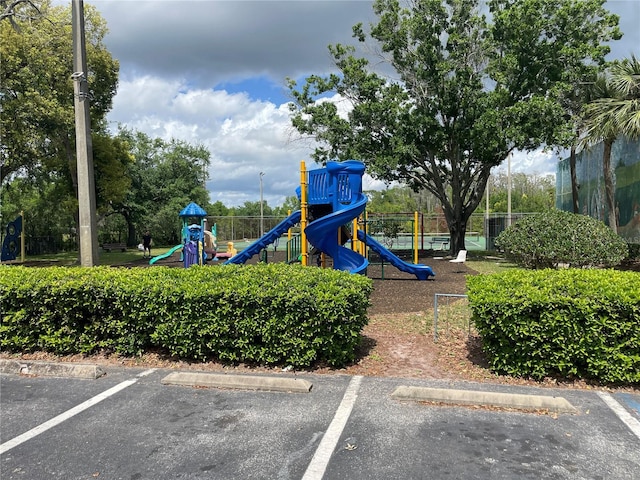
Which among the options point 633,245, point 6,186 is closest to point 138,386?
point 633,245

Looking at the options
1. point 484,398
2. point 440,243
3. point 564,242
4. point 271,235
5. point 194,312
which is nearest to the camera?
point 484,398

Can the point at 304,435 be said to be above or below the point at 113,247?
below

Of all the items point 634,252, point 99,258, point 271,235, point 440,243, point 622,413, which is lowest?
point 622,413

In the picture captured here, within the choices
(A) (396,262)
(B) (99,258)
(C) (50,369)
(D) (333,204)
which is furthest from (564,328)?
(B) (99,258)

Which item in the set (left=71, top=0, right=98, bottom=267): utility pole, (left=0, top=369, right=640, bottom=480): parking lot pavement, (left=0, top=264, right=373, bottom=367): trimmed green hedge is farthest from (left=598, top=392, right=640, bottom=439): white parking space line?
(left=71, top=0, right=98, bottom=267): utility pole

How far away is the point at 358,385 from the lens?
4715 millimetres

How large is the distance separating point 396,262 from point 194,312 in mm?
8653

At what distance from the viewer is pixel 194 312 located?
5.18 metres

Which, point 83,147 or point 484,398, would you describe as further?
point 83,147

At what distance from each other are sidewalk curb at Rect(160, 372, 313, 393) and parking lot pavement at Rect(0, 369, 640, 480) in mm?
68

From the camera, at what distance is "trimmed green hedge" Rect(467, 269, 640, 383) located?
448cm

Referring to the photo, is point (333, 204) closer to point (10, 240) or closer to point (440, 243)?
point (10, 240)

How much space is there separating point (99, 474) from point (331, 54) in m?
21.0

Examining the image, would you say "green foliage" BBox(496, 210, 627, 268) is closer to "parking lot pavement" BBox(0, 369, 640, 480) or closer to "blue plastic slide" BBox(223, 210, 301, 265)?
"blue plastic slide" BBox(223, 210, 301, 265)
